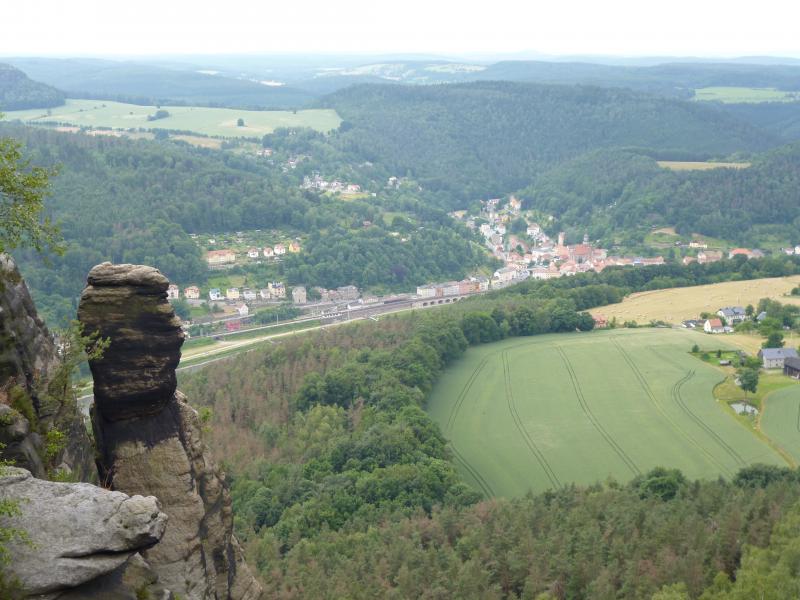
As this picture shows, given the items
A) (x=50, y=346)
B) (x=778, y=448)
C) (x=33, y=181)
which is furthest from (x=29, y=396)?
(x=778, y=448)

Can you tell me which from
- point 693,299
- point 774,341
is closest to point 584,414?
point 774,341

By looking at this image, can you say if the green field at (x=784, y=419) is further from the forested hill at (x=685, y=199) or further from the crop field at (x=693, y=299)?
the forested hill at (x=685, y=199)

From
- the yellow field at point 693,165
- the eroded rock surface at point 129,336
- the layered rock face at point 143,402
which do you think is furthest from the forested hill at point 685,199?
the eroded rock surface at point 129,336

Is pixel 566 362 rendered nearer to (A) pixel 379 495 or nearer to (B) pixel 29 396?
(A) pixel 379 495

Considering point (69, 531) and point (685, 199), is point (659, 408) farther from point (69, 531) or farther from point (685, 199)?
point (685, 199)

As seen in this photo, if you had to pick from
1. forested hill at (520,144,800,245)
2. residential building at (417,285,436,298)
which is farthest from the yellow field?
residential building at (417,285,436,298)

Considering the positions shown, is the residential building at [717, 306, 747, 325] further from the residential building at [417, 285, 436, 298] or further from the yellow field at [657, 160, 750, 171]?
the yellow field at [657, 160, 750, 171]
